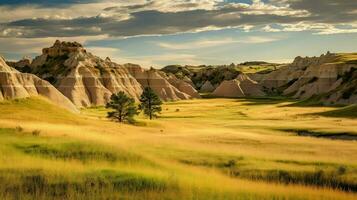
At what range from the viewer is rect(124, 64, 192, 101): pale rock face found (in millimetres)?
175000

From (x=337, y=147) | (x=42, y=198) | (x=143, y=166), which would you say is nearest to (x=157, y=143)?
(x=143, y=166)

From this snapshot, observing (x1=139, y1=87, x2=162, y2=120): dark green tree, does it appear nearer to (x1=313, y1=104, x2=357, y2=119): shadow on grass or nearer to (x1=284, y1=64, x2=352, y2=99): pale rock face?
(x1=313, y1=104, x2=357, y2=119): shadow on grass

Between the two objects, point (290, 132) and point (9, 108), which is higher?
point (9, 108)

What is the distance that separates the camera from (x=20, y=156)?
2594cm

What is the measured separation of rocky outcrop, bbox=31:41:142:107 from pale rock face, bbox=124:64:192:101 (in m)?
11.3

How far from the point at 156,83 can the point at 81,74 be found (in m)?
41.8

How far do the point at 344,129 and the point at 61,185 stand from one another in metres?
40.6

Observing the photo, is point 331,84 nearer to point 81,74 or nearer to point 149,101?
point 81,74

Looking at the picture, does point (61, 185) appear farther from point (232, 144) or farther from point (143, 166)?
point (232, 144)

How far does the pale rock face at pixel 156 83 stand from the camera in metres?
175

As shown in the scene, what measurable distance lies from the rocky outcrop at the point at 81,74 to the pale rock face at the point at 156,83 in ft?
37.0

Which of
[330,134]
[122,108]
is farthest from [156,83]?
[330,134]

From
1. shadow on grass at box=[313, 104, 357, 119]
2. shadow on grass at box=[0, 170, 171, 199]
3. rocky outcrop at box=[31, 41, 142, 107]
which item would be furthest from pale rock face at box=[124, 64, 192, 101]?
shadow on grass at box=[0, 170, 171, 199]

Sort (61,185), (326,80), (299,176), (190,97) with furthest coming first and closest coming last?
(190,97)
(326,80)
(299,176)
(61,185)
